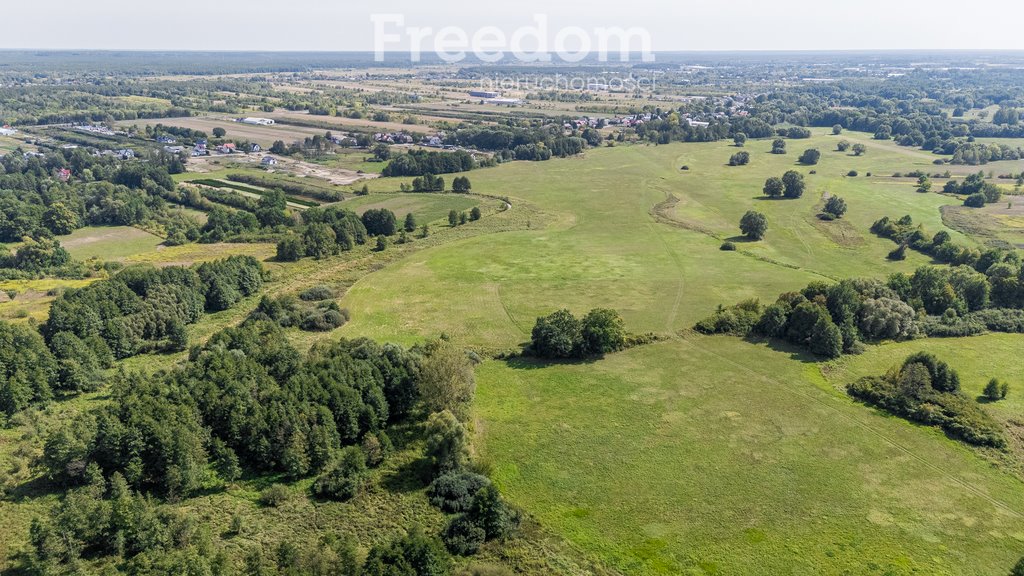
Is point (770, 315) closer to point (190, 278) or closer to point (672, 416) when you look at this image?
point (672, 416)

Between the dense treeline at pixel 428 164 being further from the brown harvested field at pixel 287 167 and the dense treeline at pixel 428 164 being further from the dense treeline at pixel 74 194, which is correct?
the dense treeline at pixel 74 194

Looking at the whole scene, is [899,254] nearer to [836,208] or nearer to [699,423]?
[836,208]

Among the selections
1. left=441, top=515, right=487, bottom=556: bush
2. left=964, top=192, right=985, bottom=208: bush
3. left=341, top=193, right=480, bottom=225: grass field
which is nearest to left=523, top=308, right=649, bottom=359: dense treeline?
left=441, top=515, right=487, bottom=556: bush

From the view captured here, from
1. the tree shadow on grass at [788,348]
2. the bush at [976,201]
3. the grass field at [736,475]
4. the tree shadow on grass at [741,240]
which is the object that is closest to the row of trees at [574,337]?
the grass field at [736,475]

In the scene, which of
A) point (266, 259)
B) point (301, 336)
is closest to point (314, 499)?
point (301, 336)

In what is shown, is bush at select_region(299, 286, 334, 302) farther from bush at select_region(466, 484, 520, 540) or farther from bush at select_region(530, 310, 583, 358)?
bush at select_region(466, 484, 520, 540)
